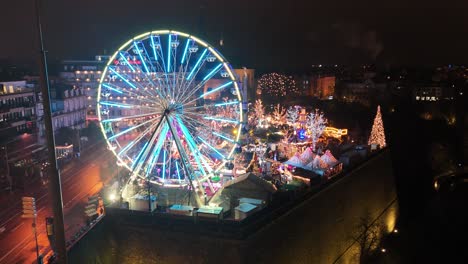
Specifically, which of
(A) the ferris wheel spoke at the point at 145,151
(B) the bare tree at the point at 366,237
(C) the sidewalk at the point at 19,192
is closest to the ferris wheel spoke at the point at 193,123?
(A) the ferris wheel spoke at the point at 145,151

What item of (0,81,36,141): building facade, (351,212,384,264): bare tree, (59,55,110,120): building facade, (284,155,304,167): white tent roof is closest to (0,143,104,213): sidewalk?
(0,81,36,141): building facade

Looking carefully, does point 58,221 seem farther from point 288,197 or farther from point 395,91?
point 395,91

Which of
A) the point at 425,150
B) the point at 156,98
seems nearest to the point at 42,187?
the point at 156,98

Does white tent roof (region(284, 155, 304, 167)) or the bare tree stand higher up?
white tent roof (region(284, 155, 304, 167))

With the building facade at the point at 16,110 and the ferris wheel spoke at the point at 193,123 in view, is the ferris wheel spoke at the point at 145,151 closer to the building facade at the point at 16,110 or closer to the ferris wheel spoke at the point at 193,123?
the ferris wheel spoke at the point at 193,123

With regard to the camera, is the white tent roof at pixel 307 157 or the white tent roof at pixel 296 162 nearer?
the white tent roof at pixel 296 162

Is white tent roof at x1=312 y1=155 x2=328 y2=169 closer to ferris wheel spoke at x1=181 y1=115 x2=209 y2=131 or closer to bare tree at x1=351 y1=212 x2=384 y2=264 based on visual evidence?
bare tree at x1=351 y1=212 x2=384 y2=264

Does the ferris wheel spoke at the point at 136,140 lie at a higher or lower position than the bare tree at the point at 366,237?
higher

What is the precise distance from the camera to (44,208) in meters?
19.1

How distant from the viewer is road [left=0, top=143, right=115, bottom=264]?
1491cm

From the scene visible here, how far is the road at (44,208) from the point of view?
14909 mm

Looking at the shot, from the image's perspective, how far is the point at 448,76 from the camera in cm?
5728

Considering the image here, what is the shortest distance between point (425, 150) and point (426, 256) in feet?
48.5

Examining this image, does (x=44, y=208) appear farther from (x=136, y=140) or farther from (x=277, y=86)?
(x=277, y=86)
